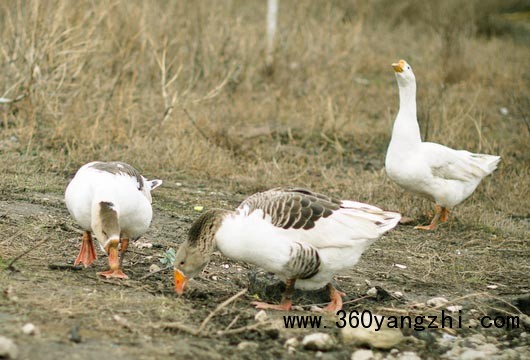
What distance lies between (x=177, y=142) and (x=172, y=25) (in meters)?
3.91

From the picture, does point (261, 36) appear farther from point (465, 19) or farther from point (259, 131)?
point (465, 19)

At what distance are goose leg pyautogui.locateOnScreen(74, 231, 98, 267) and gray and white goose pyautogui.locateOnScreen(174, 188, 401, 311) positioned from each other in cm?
94

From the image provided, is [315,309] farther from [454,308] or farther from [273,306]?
[454,308]

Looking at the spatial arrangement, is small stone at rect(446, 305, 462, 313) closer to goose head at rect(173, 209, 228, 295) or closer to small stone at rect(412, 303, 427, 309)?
small stone at rect(412, 303, 427, 309)

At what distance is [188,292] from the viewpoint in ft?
17.3

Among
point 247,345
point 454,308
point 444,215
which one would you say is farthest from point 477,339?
point 444,215

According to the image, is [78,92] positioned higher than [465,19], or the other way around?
[465,19]

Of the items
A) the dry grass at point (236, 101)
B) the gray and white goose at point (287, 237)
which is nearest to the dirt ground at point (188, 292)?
the gray and white goose at point (287, 237)

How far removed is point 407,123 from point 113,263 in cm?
371

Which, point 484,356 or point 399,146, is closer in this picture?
point 484,356

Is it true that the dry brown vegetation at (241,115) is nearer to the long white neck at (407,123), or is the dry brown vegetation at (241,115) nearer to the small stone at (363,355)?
the long white neck at (407,123)

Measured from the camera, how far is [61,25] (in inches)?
400

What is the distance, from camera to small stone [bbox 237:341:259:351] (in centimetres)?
442

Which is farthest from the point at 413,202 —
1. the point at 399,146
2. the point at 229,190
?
the point at 229,190
